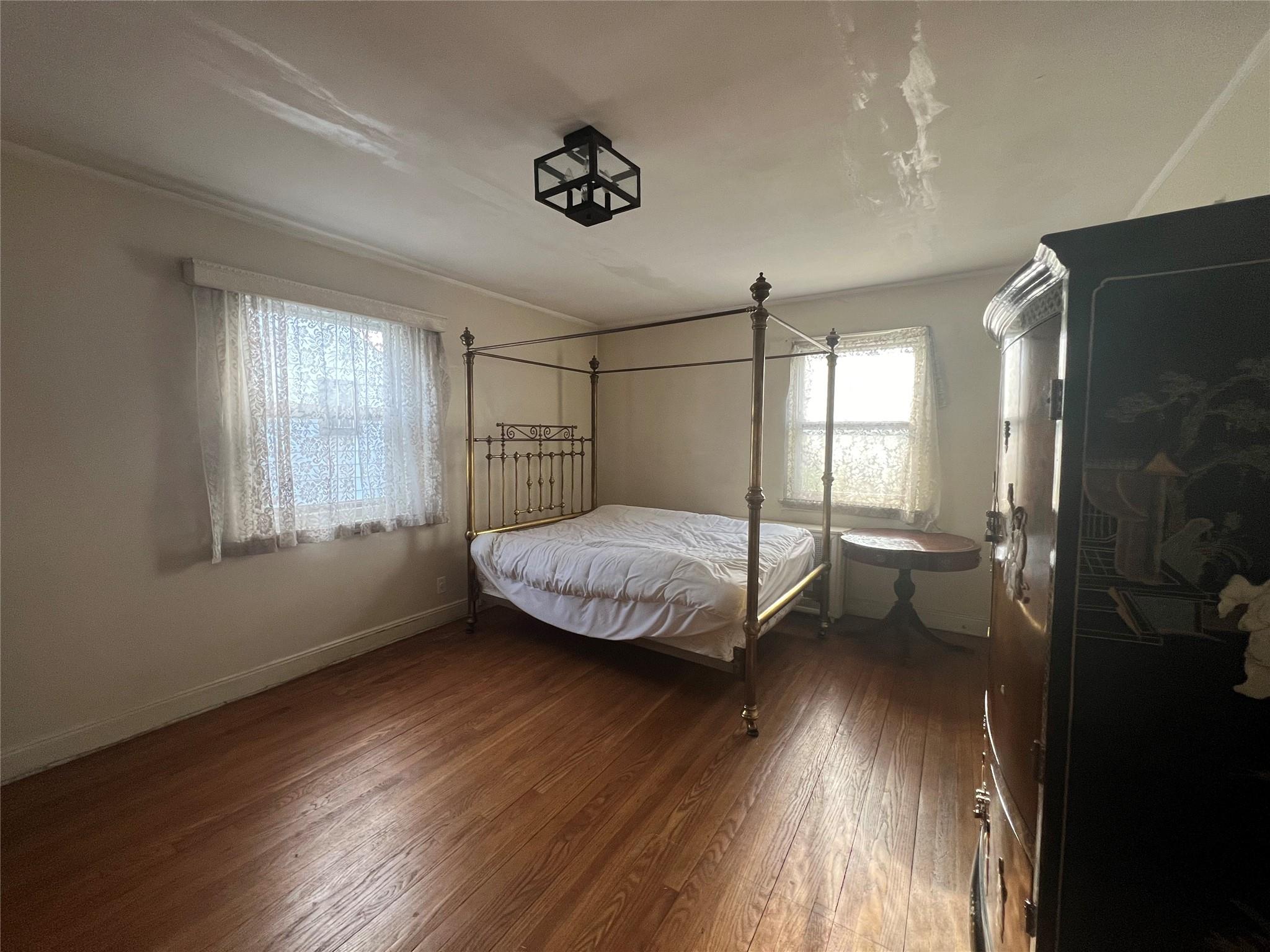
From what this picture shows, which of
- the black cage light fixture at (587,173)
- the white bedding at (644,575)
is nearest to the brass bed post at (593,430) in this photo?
the white bedding at (644,575)

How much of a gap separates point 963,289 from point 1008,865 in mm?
3300

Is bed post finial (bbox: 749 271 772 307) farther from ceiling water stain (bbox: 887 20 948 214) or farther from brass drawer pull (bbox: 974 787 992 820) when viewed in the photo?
brass drawer pull (bbox: 974 787 992 820)

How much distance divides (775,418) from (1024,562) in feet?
9.98

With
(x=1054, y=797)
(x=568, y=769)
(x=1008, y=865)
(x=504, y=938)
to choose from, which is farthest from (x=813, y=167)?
(x=504, y=938)

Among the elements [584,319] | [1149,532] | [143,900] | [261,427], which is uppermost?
[584,319]

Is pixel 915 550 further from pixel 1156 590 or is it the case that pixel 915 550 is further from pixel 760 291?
pixel 1156 590

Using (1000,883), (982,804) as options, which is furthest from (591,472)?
(1000,883)

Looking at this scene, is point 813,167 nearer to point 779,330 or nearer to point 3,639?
point 779,330

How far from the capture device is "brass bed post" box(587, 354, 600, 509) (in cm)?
424

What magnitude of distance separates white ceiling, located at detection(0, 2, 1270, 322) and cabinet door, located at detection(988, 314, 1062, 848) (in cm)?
100

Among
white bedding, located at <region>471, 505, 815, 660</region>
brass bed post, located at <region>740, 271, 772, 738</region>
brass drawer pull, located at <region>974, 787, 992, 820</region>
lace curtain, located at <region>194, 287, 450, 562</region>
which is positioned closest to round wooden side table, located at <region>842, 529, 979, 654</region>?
white bedding, located at <region>471, 505, 815, 660</region>

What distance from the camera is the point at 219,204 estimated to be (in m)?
2.25

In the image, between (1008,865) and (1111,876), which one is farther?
(1008,865)

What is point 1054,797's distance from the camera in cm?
73
